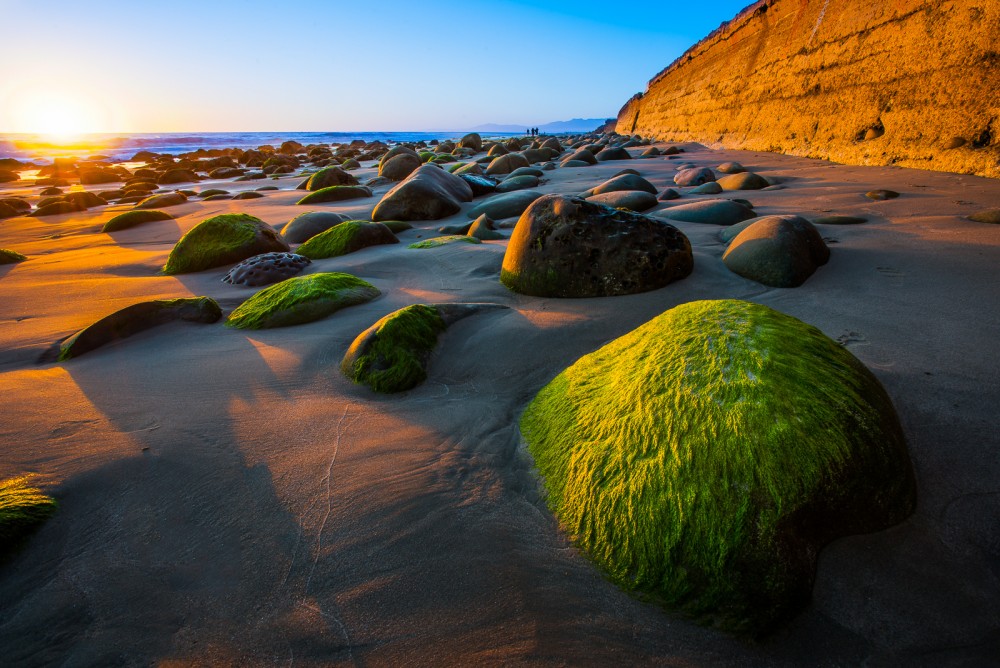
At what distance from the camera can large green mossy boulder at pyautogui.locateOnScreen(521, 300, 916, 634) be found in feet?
3.94

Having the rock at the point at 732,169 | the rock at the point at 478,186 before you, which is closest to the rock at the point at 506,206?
the rock at the point at 478,186

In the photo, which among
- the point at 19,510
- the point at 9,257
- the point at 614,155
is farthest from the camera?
the point at 614,155

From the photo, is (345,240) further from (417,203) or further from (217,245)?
(417,203)

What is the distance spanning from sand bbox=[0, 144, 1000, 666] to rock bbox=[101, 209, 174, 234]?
15.2 ft

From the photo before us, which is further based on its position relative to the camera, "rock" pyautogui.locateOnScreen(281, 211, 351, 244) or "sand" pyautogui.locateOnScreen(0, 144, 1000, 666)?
"rock" pyautogui.locateOnScreen(281, 211, 351, 244)

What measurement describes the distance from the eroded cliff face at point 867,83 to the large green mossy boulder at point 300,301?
615cm

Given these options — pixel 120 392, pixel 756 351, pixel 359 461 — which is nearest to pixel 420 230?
pixel 120 392

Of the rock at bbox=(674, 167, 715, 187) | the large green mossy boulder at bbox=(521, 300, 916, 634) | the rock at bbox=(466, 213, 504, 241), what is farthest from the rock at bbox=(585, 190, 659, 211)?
the large green mossy boulder at bbox=(521, 300, 916, 634)

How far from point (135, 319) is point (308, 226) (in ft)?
9.79

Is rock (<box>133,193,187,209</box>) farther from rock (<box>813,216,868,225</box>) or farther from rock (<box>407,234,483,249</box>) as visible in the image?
rock (<box>813,216,868,225</box>)

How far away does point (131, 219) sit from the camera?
696 cm

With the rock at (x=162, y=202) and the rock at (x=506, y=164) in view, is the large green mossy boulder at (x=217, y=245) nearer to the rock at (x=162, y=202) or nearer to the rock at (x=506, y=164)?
the rock at (x=162, y=202)

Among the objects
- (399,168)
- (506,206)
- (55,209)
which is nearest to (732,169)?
(506,206)

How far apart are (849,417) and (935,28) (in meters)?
6.78
